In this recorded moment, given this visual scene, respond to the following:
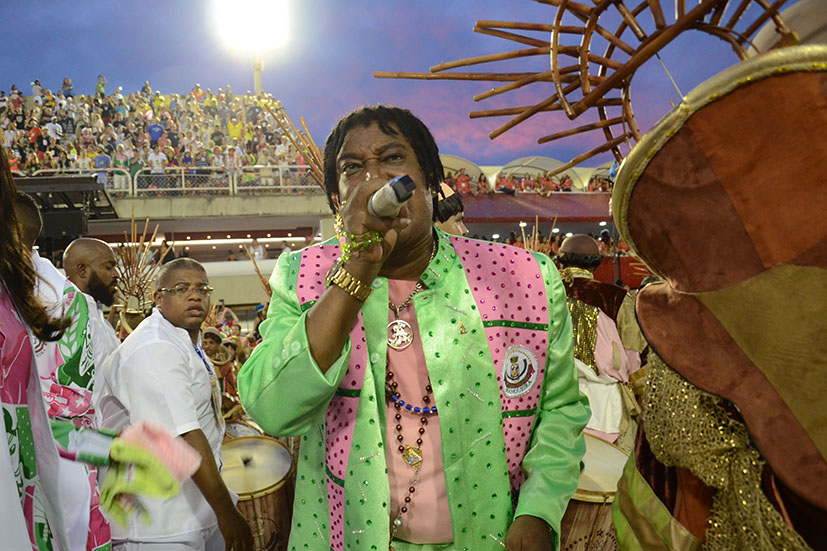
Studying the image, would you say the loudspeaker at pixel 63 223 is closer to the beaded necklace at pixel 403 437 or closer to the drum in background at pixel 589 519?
the drum in background at pixel 589 519

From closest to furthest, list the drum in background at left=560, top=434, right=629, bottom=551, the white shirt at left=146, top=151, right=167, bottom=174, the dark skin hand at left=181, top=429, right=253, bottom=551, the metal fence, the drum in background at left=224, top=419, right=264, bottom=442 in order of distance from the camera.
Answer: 1. the drum in background at left=560, top=434, right=629, bottom=551
2. the dark skin hand at left=181, top=429, right=253, bottom=551
3. the drum in background at left=224, top=419, right=264, bottom=442
4. the metal fence
5. the white shirt at left=146, top=151, right=167, bottom=174

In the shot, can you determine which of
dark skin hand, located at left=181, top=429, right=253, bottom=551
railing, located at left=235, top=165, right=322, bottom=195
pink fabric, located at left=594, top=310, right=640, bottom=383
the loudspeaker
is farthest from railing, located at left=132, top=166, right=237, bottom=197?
dark skin hand, located at left=181, top=429, right=253, bottom=551

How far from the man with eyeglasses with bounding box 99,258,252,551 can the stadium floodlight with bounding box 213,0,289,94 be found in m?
25.9

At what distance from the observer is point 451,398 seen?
1498 millimetres

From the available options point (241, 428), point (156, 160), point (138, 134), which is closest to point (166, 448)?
point (241, 428)

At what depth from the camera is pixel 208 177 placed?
63.3ft

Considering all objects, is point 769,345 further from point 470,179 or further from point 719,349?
point 470,179

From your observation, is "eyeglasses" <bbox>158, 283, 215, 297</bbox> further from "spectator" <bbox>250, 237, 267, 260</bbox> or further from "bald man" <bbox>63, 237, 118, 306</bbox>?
"spectator" <bbox>250, 237, 267, 260</bbox>

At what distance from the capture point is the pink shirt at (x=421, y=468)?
1.50 m

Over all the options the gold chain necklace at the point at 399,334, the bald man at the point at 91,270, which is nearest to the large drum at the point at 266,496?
the gold chain necklace at the point at 399,334

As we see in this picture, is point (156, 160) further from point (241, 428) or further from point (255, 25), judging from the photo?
point (241, 428)

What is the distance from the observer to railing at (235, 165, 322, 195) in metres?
19.4

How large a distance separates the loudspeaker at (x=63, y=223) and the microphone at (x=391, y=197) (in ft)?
41.5

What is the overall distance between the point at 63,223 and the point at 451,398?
503 inches
